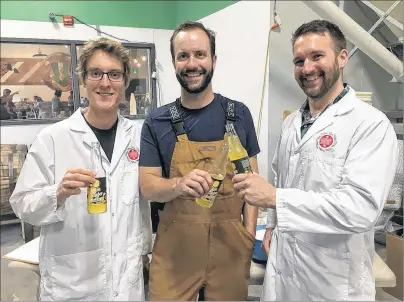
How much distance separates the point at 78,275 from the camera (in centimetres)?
105

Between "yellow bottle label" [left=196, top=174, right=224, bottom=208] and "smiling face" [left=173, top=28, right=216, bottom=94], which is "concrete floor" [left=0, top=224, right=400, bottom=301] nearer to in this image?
"yellow bottle label" [left=196, top=174, right=224, bottom=208]

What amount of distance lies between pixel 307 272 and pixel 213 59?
730 millimetres

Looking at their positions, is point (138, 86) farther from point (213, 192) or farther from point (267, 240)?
point (267, 240)

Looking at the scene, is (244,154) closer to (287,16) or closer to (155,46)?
(155,46)

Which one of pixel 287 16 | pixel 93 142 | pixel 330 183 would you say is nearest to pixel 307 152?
pixel 330 183

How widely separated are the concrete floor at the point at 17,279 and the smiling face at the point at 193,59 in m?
0.91

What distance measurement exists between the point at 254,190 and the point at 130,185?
439mm

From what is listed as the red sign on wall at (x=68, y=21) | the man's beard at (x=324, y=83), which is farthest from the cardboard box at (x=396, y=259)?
the red sign on wall at (x=68, y=21)

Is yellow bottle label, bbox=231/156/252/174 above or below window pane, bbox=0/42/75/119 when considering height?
below

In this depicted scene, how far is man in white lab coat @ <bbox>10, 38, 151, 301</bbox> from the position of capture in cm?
100

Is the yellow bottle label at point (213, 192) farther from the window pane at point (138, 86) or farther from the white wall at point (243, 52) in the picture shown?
the white wall at point (243, 52)

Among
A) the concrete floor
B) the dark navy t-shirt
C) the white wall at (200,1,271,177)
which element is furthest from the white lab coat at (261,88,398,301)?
the white wall at (200,1,271,177)

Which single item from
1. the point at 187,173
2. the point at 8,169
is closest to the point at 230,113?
the point at 187,173

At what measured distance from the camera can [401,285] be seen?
1.54 m
